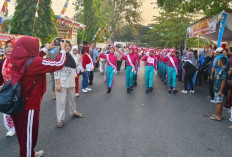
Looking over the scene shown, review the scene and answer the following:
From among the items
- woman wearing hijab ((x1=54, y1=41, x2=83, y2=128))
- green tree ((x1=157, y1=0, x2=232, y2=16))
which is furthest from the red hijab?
green tree ((x1=157, y1=0, x2=232, y2=16))

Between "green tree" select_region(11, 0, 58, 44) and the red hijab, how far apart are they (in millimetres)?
19460

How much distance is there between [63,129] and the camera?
15.9 feet

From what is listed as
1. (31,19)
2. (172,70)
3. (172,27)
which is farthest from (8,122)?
(172,27)

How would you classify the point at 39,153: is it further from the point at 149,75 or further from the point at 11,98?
the point at 149,75

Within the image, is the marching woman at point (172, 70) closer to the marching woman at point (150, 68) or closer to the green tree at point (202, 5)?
the marching woman at point (150, 68)

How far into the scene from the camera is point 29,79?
117 inches

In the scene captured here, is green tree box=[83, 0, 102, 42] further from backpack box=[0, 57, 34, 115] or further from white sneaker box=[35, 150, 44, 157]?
backpack box=[0, 57, 34, 115]

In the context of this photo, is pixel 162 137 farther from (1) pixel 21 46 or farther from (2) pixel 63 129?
(1) pixel 21 46

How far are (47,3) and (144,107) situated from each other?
1850 cm

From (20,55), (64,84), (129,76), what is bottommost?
(129,76)

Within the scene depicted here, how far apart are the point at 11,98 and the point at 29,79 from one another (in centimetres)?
34

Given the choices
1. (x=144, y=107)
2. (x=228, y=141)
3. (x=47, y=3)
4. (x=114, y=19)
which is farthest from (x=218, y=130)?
(x=114, y=19)

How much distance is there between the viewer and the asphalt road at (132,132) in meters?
3.89

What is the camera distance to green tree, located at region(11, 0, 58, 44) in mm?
20719
